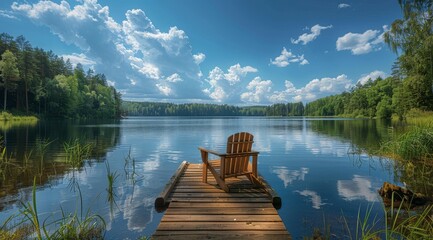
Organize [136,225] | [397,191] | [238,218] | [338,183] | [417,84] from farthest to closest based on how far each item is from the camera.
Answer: [417,84]
[338,183]
[397,191]
[136,225]
[238,218]

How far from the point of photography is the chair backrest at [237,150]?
249 inches

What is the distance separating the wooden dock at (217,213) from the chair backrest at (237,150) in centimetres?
45

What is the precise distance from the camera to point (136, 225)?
524 centimetres

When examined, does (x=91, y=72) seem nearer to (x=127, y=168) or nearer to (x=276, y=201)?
(x=127, y=168)

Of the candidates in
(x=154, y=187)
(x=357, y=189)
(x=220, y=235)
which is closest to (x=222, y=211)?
(x=220, y=235)

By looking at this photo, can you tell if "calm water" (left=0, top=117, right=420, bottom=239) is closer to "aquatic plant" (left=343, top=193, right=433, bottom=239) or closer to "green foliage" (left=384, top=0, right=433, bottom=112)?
"aquatic plant" (left=343, top=193, right=433, bottom=239)

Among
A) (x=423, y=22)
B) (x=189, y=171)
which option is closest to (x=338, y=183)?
(x=189, y=171)

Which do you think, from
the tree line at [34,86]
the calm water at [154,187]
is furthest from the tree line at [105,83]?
the calm water at [154,187]

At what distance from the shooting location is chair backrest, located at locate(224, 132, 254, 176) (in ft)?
20.7

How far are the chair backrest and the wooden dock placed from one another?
450 millimetres

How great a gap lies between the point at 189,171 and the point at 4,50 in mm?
64611

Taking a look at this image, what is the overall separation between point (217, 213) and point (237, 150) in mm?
1925

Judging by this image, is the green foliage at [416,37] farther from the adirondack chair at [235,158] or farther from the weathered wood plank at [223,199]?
the weathered wood plank at [223,199]

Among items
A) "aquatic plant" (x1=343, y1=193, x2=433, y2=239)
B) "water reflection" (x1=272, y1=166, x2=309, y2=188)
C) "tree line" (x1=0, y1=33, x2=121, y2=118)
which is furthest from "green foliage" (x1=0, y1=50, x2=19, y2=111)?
"aquatic plant" (x1=343, y1=193, x2=433, y2=239)
